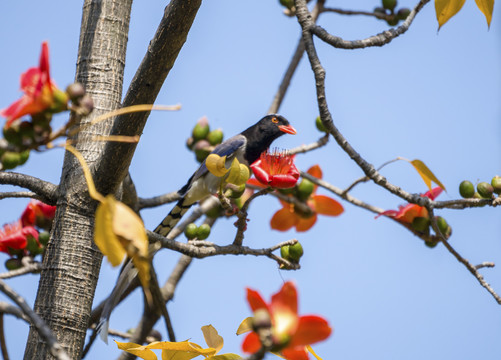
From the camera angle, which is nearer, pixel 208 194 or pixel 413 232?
pixel 413 232

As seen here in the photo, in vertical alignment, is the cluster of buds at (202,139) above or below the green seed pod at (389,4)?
below

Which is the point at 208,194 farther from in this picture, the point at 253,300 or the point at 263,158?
the point at 253,300

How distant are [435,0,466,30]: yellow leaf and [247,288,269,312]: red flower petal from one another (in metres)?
1.11

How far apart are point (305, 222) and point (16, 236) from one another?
1.56m

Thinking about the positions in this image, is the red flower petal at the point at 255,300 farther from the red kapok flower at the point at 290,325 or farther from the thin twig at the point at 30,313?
the thin twig at the point at 30,313

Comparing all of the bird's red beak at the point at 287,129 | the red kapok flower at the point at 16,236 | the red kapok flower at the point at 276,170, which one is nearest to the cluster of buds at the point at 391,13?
the bird's red beak at the point at 287,129

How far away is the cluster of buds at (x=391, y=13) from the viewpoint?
379cm

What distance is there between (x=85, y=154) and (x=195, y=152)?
169cm

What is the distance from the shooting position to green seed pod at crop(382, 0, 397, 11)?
3.78 metres

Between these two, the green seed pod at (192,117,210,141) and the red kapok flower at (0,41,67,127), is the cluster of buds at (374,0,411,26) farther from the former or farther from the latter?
the red kapok flower at (0,41,67,127)

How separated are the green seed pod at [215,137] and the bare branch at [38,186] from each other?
1837mm

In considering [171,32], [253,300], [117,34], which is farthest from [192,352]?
[117,34]

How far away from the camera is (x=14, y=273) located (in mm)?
2723

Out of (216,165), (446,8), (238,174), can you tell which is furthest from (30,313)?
(446,8)
